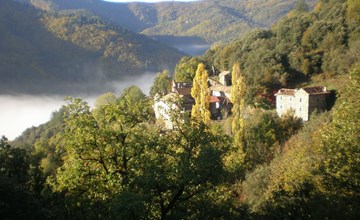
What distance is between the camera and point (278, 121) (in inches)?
1467

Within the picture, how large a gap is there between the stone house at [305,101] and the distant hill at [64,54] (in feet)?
485

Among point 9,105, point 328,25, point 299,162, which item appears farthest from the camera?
point 9,105

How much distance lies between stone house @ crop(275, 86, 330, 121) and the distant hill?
485ft

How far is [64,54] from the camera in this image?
613 feet

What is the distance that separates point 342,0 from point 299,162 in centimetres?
6439

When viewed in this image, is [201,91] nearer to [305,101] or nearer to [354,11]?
[305,101]

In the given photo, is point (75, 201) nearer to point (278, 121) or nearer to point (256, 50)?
point (278, 121)

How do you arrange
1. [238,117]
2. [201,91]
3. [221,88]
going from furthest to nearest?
[221,88] → [201,91] → [238,117]

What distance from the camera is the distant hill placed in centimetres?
17912

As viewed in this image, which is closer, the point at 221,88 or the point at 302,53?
the point at 221,88

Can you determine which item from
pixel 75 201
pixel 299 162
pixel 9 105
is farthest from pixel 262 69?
pixel 9 105

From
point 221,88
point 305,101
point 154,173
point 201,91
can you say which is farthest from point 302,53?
point 154,173

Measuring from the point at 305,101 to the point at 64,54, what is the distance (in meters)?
166

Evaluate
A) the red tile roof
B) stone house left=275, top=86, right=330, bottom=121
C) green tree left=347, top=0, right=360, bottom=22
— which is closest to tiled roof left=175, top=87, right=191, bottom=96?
the red tile roof
